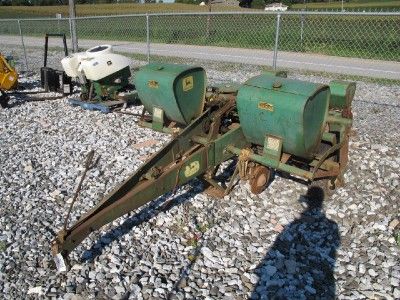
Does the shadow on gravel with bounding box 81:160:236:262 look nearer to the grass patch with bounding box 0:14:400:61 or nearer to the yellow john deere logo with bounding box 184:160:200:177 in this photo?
the yellow john deere logo with bounding box 184:160:200:177

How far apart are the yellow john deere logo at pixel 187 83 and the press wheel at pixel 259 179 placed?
128 cm

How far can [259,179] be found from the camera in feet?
14.6

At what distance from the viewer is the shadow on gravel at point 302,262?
3.20 metres

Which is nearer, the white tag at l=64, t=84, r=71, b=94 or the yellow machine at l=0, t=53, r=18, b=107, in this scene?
the yellow machine at l=0, t=53, r=18, b=107

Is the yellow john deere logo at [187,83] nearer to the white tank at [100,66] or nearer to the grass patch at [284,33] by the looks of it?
the white tank at [100,66]

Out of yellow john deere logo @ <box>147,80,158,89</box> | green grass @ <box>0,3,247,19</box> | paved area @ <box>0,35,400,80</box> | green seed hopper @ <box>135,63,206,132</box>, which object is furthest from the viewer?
green grass @ <box>0,3,247,19</box>

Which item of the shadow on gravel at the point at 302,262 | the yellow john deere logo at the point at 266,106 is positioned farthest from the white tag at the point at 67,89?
the shadow on gravel at the point at 302,262

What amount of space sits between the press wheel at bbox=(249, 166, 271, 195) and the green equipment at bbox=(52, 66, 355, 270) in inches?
0.4

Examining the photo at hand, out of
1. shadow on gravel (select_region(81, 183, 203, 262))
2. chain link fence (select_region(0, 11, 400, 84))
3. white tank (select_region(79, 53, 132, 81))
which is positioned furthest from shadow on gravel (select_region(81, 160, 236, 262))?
chain link fence (select_region(0, 11, 400, 84))

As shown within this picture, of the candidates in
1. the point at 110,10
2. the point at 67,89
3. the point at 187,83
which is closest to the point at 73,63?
the point at 67,89

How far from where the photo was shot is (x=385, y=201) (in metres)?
4.38

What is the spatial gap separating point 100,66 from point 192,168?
4535mm

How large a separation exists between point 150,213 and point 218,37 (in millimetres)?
18411

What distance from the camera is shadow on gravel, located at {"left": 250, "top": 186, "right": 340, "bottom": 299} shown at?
126 inches
